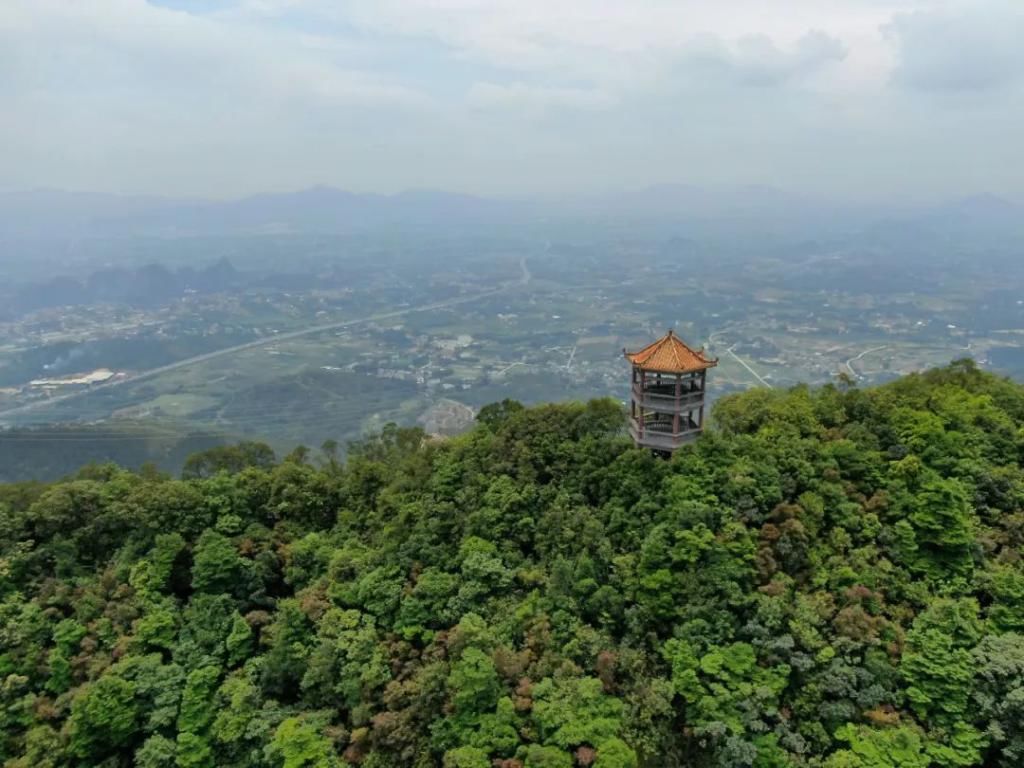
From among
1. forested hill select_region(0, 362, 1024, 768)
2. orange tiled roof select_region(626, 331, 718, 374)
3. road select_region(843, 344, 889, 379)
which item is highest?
orange tiled roof select_region(626, 331, 718, 374)

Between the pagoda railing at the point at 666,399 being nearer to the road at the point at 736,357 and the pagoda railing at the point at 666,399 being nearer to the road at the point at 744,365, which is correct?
the road at the point at 736,357

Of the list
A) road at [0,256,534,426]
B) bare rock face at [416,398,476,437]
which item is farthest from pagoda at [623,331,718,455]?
road at [0,256,534,426]

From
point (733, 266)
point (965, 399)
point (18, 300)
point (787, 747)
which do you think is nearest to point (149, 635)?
point (787, 747)

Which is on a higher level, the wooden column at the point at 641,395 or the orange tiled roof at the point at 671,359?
the orange tiled roof at the point at 671,359

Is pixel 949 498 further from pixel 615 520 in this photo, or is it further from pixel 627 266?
pixel 627 266

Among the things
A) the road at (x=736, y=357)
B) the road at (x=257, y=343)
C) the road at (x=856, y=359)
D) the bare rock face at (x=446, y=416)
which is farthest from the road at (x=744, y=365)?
the road at (x=257, y=343)

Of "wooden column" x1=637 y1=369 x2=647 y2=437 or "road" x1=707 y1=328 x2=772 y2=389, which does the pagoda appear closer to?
"wooden column" x1=637 y1=369 x2=647 y2=437
